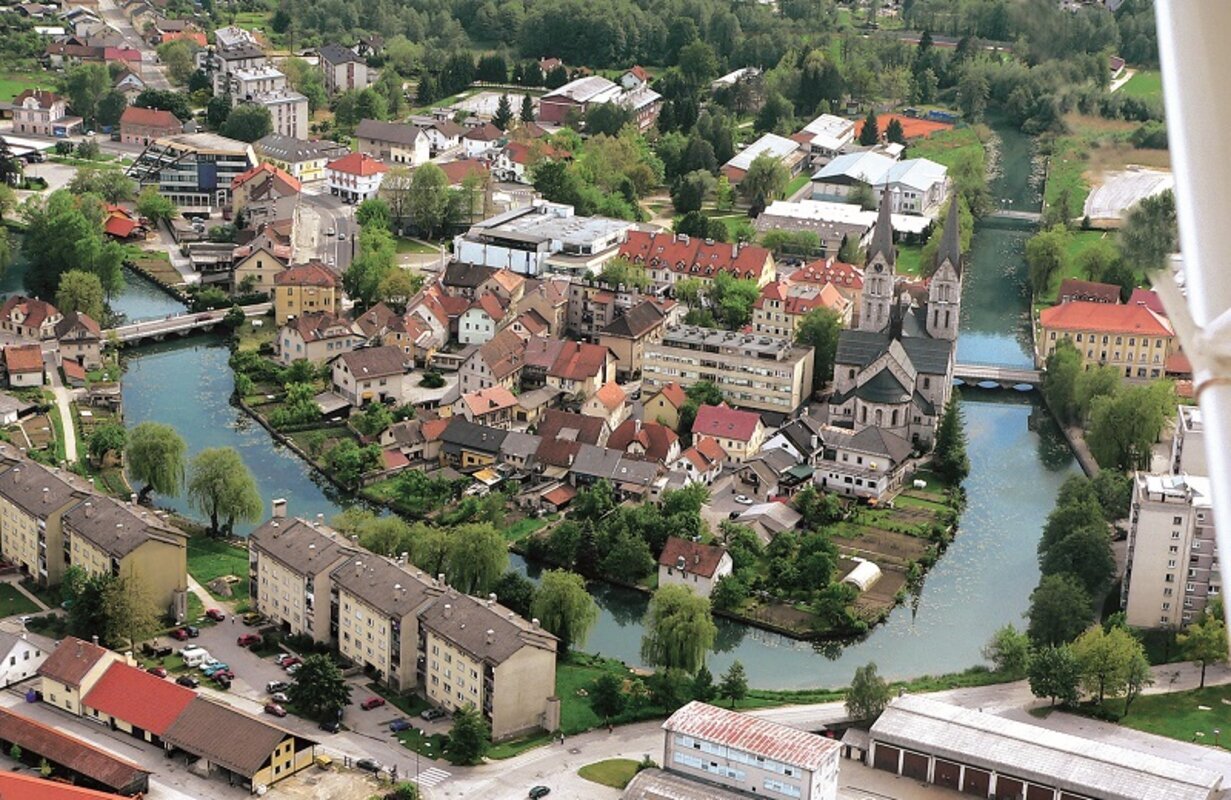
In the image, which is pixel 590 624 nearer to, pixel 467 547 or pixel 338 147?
pixel 467 547

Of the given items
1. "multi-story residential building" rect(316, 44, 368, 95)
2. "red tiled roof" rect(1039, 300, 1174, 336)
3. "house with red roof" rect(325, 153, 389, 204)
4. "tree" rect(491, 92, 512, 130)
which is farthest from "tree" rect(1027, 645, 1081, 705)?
"multi-story residential building" rect(316, 44, 368, 95)

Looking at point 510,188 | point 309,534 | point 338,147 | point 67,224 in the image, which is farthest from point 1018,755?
point 338,147

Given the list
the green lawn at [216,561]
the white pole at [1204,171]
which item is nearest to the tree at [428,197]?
the green lawn at [216,561]

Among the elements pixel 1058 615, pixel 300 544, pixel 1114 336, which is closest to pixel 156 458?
pixel 300 544

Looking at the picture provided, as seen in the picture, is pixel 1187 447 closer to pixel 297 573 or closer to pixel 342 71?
pixel 297 573

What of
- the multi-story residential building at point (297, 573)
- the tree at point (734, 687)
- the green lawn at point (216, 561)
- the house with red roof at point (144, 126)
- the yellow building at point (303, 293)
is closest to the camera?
the tree at point (734, 687)

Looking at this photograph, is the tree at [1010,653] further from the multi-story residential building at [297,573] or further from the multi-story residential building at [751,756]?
the multi-story residential building at [297,573]
